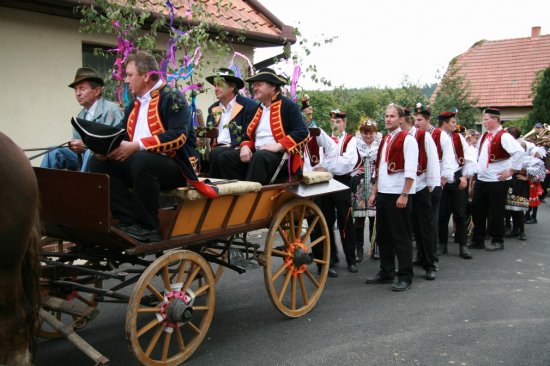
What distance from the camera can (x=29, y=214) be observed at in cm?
292

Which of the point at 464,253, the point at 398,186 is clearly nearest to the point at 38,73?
the point at 398,186

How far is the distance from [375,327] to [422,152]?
2518 millimetres

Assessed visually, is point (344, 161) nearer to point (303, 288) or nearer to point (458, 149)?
point (458, 149)

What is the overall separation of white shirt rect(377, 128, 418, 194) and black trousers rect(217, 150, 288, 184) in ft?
4.65

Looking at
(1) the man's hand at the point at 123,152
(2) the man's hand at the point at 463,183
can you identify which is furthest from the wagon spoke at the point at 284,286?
(2) the man's hand at the point at 463,183

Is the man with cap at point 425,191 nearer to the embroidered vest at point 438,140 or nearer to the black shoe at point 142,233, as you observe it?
the embroidered vest at point 438,140

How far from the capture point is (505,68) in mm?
28156

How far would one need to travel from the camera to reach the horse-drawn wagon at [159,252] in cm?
358

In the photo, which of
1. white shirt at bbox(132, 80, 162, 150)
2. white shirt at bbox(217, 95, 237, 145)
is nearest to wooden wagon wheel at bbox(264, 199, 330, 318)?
white shirt at bbox(217, 95, 237, 145)

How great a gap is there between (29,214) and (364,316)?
324 cm

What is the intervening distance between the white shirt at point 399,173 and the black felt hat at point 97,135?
326cm

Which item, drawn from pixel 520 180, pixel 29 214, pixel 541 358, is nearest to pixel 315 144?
pixel 541 358

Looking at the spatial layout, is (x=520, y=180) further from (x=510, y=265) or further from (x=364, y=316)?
(x=364, y=316)

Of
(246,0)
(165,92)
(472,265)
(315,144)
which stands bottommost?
(472,265)
